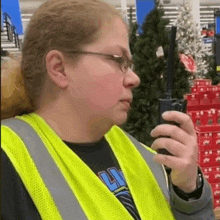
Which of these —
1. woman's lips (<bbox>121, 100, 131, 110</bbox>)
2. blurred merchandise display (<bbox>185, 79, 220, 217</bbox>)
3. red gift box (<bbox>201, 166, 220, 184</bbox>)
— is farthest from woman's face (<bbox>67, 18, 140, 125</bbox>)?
red gift box (<bbox>201, 166, 220, 184</bbox>)

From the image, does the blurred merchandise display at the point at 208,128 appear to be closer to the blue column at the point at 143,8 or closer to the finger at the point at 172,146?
the blue column at the point at 143,8

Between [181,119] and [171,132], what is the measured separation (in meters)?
0.03

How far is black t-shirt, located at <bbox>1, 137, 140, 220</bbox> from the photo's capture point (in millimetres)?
501

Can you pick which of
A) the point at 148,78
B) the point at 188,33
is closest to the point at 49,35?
the point at 148,78

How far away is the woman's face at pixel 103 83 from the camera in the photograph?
616mm

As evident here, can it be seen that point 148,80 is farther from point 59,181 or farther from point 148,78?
point 59,181

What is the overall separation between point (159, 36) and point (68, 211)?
3099mm

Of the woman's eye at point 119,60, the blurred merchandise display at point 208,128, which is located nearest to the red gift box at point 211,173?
the blurred merchandise display at point 208,128

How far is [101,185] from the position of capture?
23.3 inches

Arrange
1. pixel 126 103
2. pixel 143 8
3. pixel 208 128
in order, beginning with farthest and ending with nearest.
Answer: pixel 143 8 → pixel 208 128 → pixel 126 103

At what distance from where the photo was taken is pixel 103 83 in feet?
2.02

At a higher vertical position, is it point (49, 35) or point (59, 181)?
point (49, 35)

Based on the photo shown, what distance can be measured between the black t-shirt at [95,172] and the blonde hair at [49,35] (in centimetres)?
11

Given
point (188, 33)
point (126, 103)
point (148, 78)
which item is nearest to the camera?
point (126, 103)
